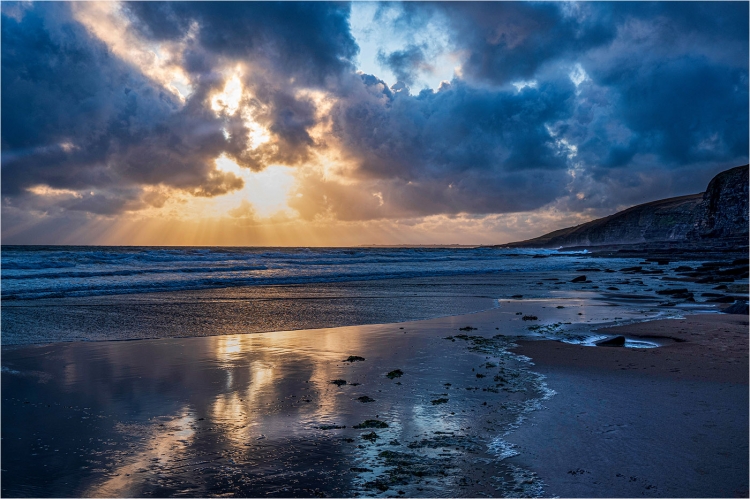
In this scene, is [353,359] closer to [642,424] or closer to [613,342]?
[642,424]

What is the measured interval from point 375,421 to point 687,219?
164 metres

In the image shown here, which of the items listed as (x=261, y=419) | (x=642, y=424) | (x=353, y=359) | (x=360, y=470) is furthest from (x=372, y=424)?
(x=353, y=359)

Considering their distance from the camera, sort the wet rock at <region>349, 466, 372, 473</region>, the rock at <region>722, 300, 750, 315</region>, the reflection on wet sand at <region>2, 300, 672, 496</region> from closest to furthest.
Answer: the reflection on wet sand at <region>2, 300, 672, 496</region> → the wet rock at <region>349, 466, 372, 473</region> → the rock at <region>722, 300, 750, 315</region>

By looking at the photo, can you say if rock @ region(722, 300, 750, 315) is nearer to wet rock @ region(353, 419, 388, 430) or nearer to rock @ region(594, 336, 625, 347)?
Answer: rock @ region(594, 336, 625, 347)

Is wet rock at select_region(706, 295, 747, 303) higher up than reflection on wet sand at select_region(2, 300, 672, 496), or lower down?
lower down

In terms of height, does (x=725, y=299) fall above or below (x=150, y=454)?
below

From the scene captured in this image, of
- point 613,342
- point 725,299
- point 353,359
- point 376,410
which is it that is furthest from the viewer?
point 725,299

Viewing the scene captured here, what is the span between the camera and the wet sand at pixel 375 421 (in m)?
4.60

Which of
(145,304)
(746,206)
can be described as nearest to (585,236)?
(746,206)

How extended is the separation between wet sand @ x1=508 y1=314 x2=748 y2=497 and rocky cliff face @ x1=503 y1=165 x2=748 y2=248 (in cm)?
8952

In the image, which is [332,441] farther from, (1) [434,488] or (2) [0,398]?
(2) [0,398]

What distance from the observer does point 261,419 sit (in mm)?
6191

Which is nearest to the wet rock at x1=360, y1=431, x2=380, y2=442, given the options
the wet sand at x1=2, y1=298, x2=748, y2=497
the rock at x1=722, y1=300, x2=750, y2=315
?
the wet sand at x1=2, y1=298, x2=748, y2=497

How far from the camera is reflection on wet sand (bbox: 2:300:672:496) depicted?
463cm
